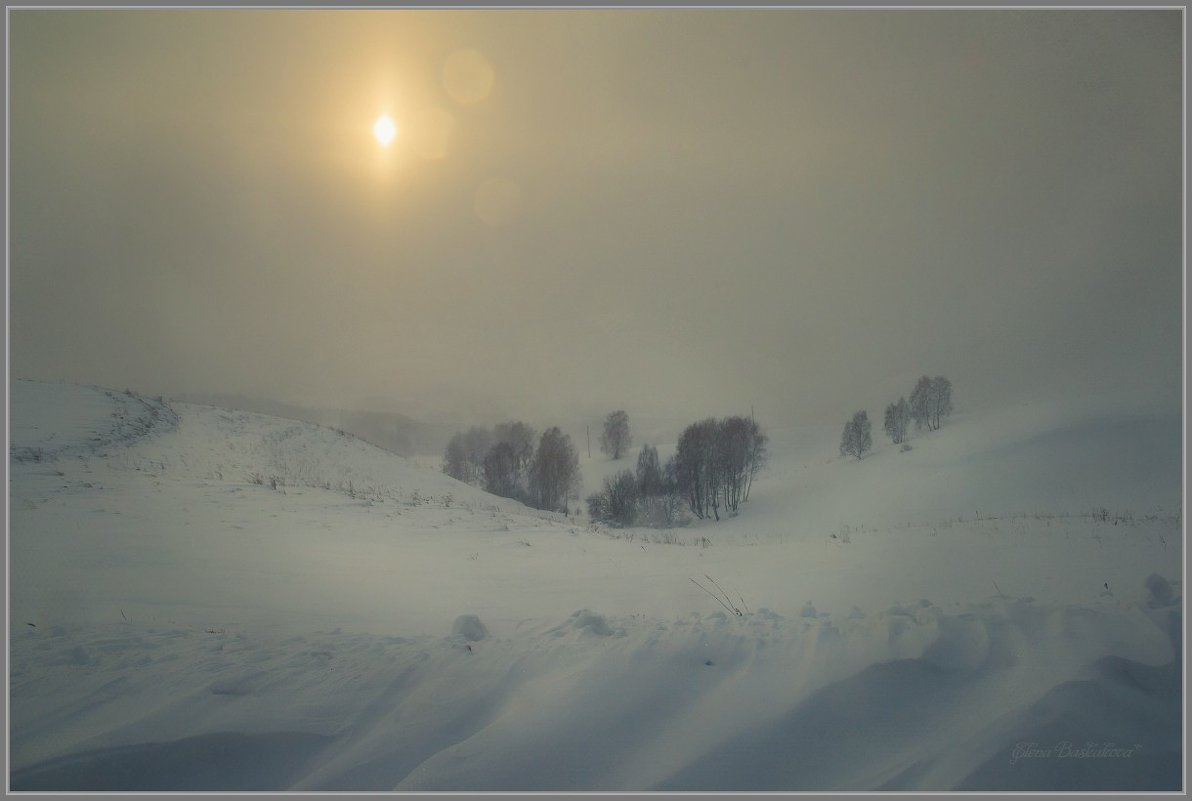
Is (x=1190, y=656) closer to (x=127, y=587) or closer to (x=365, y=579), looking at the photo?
(x=365, y=579)

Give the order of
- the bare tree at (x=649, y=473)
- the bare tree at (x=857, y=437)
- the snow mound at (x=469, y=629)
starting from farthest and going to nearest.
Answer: the bare tree at (x=649, y=473)
the bare tree at (x=857, y=437)
the snow mound at (x=469, y=629)

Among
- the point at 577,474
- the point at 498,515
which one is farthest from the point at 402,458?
the point at 577,474

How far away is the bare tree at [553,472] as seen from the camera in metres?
8.57

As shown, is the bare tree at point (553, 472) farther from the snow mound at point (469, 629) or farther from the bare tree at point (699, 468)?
the snow mound at point (469, 629)

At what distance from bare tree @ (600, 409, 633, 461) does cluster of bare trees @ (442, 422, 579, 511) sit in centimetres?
51

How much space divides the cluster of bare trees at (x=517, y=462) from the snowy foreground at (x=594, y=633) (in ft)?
3.50

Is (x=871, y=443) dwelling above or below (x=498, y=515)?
above

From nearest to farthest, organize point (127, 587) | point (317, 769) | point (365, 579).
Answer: point (317, 769) < point (127, 587) < point (365, 579)

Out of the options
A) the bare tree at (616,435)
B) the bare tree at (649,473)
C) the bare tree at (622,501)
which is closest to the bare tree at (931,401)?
the bare tree at (649,473)

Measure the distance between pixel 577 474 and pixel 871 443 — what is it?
404 centimetres

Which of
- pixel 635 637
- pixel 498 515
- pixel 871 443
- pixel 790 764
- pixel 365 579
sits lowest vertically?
pixel 790 764

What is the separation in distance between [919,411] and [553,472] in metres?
4.99

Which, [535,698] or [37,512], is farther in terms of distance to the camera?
[37,512]

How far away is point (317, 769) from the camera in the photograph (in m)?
3.54
